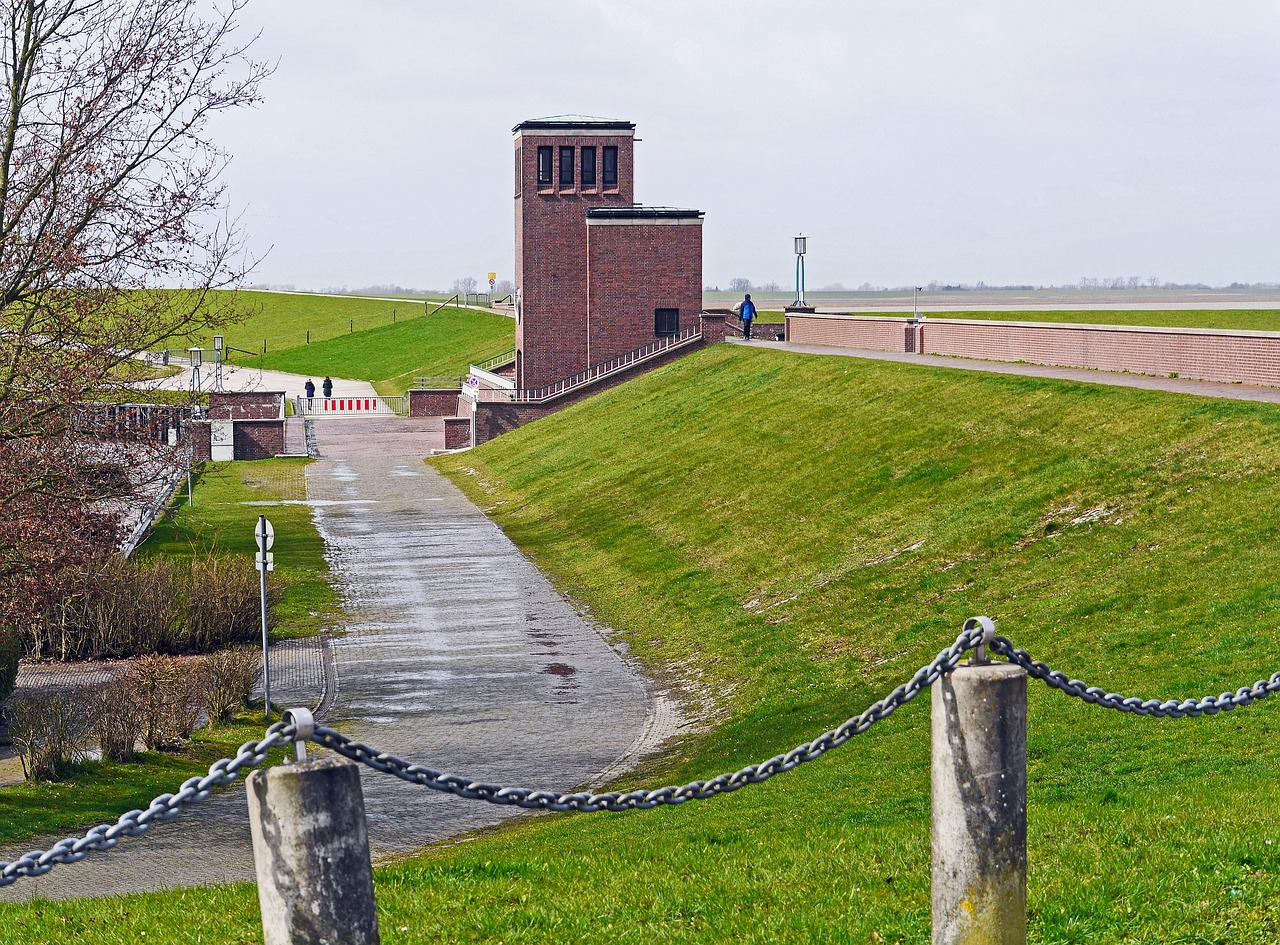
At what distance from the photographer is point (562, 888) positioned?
798cm

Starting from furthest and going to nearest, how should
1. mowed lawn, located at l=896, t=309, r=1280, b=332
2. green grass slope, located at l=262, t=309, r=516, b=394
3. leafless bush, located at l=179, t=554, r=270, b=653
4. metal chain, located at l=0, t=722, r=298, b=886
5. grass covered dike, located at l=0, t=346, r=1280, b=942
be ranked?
green grass slope, located at l=262, t=309, r=516, b=394, mowed lawn, located at l=896, t=309, r=1280, b=332, leafless bush, located at l=179, t=554, r=270, b=653, grass covered dike, located at l=0, t=346, r=1280, b=942, metal chain, located at l=0, t=722, r=298, b=886

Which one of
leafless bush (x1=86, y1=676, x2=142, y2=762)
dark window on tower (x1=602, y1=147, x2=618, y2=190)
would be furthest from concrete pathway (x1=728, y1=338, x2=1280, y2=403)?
leafless bush (x1=86, y1=676, x2=142, y2=762)

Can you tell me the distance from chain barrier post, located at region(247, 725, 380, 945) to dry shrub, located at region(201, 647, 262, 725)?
16.3 m

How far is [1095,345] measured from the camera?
1390 inches

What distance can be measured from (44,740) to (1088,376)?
24.4m

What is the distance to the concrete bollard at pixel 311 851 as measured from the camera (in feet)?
15.7

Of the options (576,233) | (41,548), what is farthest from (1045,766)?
(576,233)

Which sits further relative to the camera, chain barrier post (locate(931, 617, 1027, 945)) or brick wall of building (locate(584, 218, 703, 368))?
brick wall of building (locate(584, 218, 703, 368))

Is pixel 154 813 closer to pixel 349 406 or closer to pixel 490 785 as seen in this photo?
pixel 490 785

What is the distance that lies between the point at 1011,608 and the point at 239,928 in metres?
14.7

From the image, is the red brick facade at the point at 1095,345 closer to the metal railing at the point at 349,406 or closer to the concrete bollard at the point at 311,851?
the concrete bollard at the point at 311,851

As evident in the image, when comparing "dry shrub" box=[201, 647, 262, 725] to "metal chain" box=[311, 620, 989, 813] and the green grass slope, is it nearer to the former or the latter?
"metal chain" box=[311, 620, 989, 813]

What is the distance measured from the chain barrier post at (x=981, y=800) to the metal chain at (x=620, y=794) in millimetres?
76

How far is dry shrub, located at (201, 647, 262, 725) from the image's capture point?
2044 centimetres
